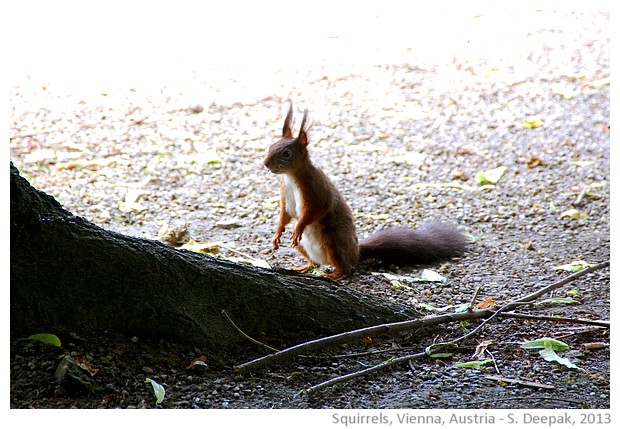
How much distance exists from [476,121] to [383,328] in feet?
14.0

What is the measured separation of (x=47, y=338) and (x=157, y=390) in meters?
0.38

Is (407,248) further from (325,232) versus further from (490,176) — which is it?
(490,176)

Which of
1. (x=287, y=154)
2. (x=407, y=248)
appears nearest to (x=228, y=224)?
(x=287, y=154)

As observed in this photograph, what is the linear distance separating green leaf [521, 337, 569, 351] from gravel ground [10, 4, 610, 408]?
0.04 meters

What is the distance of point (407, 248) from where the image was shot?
4199 millimetres

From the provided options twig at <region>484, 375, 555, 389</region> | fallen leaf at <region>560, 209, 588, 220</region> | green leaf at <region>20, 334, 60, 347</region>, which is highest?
green leaf at <region>20, 334, 60, 347</region>

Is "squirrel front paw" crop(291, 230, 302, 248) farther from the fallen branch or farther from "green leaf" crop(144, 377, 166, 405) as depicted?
"green leaf" crop(144, 377, 166, 405)

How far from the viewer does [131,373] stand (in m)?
2.52

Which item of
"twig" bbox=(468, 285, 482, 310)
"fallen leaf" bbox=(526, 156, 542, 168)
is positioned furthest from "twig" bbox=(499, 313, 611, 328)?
"fallen leaf" bbox=(526, 156, 542, 168)

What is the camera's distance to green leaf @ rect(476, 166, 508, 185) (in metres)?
5.60

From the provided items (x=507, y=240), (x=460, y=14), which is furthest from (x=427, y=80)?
(x=507, y=240)

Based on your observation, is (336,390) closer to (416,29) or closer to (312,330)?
(312,330)

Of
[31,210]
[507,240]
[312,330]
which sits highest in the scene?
[31,210]
